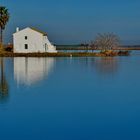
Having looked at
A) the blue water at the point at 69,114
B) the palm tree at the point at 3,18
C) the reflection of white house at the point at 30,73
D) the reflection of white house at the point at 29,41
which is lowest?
the blue water at the point at 69,114

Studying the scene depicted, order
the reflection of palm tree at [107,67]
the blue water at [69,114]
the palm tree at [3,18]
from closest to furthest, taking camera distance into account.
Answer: the blue water at [69,114]
the reflection of palm tree at [107,67]
the palm tree at [3,18]

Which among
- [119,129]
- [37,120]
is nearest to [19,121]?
[37,120]

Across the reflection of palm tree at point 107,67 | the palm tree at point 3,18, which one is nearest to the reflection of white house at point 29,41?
the palm tree at point 3,18

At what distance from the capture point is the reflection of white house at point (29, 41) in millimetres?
42750

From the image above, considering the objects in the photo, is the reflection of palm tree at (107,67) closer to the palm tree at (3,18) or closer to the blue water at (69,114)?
the blue water at (69,114)

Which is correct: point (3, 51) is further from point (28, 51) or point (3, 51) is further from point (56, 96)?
point (56, 96)

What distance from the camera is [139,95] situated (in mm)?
11062

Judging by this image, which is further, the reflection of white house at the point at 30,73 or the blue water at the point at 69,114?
the reflection of white house at the point at 30,73

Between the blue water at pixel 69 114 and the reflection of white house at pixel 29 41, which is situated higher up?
the reflection of white house at pixel 29 41

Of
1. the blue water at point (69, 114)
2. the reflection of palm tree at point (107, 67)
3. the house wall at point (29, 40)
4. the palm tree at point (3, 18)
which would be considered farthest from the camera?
the palm tree at point (3, 18)

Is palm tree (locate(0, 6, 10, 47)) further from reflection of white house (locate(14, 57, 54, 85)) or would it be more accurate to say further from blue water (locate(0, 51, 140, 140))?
Result: blue water (locate(0, 51, 140, 140))

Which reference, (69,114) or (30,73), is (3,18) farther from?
(69,114)

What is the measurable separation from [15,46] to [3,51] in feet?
6.87

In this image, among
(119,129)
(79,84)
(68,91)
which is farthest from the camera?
(79,84)
